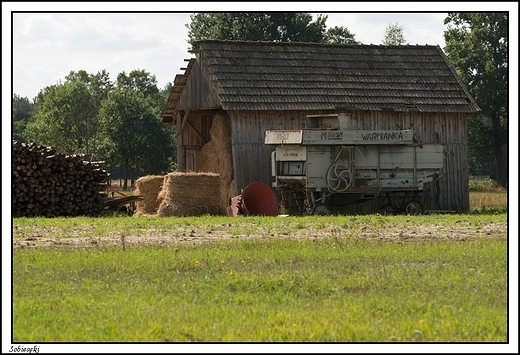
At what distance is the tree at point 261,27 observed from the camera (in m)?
62.6

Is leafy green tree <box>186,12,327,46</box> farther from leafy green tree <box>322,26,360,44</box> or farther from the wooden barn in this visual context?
the wooden barn

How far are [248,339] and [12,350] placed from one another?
87.6 inches

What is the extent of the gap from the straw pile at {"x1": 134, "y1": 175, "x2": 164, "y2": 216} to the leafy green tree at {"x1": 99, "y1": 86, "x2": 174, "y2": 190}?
34654 mm

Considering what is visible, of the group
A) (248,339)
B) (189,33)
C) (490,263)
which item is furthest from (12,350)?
(189,33)

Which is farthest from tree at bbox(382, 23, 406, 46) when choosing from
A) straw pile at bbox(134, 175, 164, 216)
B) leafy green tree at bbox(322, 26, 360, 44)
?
straw pile at bbox(134, 175, 164, 216)

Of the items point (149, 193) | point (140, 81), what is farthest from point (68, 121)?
point (149, 193)

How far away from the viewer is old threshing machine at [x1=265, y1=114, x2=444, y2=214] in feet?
95.8

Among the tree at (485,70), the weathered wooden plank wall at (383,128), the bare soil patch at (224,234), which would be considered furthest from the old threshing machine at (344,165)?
the tree at (485,70)

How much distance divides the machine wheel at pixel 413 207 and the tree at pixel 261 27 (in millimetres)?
31927

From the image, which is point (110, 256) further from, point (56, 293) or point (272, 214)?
point (272, 214)

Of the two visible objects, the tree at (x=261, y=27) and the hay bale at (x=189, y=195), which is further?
the tree at (x=261, y=27)

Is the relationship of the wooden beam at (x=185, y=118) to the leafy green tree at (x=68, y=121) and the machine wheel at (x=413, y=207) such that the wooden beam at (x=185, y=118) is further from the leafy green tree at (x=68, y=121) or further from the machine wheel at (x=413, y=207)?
the leafy green tree at (x=68, y=121)

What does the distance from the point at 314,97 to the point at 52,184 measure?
907 cm

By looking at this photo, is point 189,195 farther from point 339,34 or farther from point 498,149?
point 339,34
